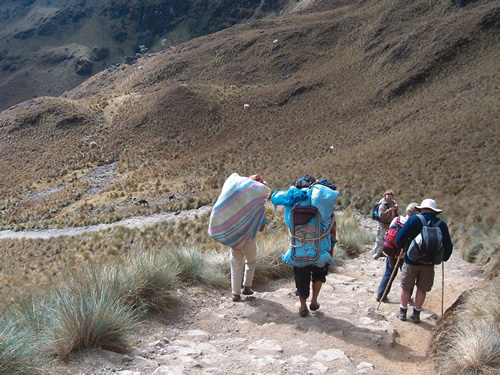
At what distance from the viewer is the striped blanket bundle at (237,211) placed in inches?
209

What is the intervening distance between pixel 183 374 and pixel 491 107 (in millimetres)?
24473

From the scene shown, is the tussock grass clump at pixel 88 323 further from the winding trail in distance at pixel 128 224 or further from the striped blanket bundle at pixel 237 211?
the winding trail in distance at pixel 128 224

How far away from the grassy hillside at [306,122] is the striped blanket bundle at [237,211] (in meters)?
5.54

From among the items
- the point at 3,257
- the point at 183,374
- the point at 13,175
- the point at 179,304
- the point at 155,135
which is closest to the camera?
the point at 183,374

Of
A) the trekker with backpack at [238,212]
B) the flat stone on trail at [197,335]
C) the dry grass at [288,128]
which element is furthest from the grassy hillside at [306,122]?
the flat stone on trail at [197,335]

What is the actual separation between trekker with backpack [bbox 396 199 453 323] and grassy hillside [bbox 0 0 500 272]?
12.7 ft

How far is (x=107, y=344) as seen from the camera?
3863 mm

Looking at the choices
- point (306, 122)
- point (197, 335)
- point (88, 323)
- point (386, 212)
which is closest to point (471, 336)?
point (197, 335)

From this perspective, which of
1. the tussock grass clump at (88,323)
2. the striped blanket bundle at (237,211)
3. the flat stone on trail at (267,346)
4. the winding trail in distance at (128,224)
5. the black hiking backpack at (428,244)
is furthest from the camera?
the winding trail in distance at (128,224)

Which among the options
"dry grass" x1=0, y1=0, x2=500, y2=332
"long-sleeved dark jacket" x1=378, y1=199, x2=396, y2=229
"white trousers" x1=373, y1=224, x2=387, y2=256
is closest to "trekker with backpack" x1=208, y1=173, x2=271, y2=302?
"dry grass" x1=0, y1=0, x2=500, y2=332

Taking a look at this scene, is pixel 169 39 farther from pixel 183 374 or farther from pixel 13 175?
pixel 183 374

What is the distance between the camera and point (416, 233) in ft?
16.7

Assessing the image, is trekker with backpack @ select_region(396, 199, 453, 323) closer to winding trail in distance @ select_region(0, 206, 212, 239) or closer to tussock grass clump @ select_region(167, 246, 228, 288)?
tussock grass clump @ select_region(167, 246, 228, 288)

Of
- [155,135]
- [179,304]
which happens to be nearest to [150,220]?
[179,304]
